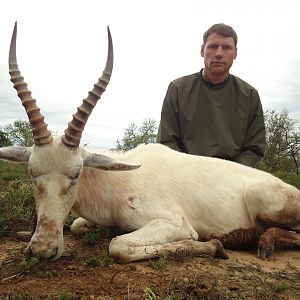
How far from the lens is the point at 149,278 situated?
3.29 meters

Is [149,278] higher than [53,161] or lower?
lower

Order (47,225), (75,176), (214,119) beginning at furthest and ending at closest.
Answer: (214,119)
(75,176)
(47,225)

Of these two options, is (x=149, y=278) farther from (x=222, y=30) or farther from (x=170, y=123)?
(x=222, y=30)

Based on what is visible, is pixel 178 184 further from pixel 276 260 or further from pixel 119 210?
pixel 276 260

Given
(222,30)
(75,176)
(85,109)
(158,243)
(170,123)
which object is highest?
(222,30)

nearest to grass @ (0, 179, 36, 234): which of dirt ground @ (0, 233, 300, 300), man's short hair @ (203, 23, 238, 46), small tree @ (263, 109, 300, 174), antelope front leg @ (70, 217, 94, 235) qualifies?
antelope front leg @ (70, 217, 94, 235)

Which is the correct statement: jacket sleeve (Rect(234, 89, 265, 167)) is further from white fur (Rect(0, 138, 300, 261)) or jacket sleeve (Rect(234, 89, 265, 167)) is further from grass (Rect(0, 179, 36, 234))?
grass (Rect(0, 179, 36, 234))

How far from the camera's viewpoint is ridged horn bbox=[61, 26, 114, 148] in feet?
13.2

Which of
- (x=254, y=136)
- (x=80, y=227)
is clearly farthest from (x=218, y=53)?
(x=80, y=227)

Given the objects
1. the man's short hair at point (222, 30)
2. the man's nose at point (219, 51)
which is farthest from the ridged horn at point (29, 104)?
the man's short hair at point (222, 30)

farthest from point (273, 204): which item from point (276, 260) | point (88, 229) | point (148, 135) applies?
point (148, 135)

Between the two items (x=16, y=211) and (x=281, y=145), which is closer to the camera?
(x=16, y=211)

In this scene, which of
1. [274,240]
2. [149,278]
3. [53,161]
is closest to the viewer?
[149,278]

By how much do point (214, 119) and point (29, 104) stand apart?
3.50 meters
